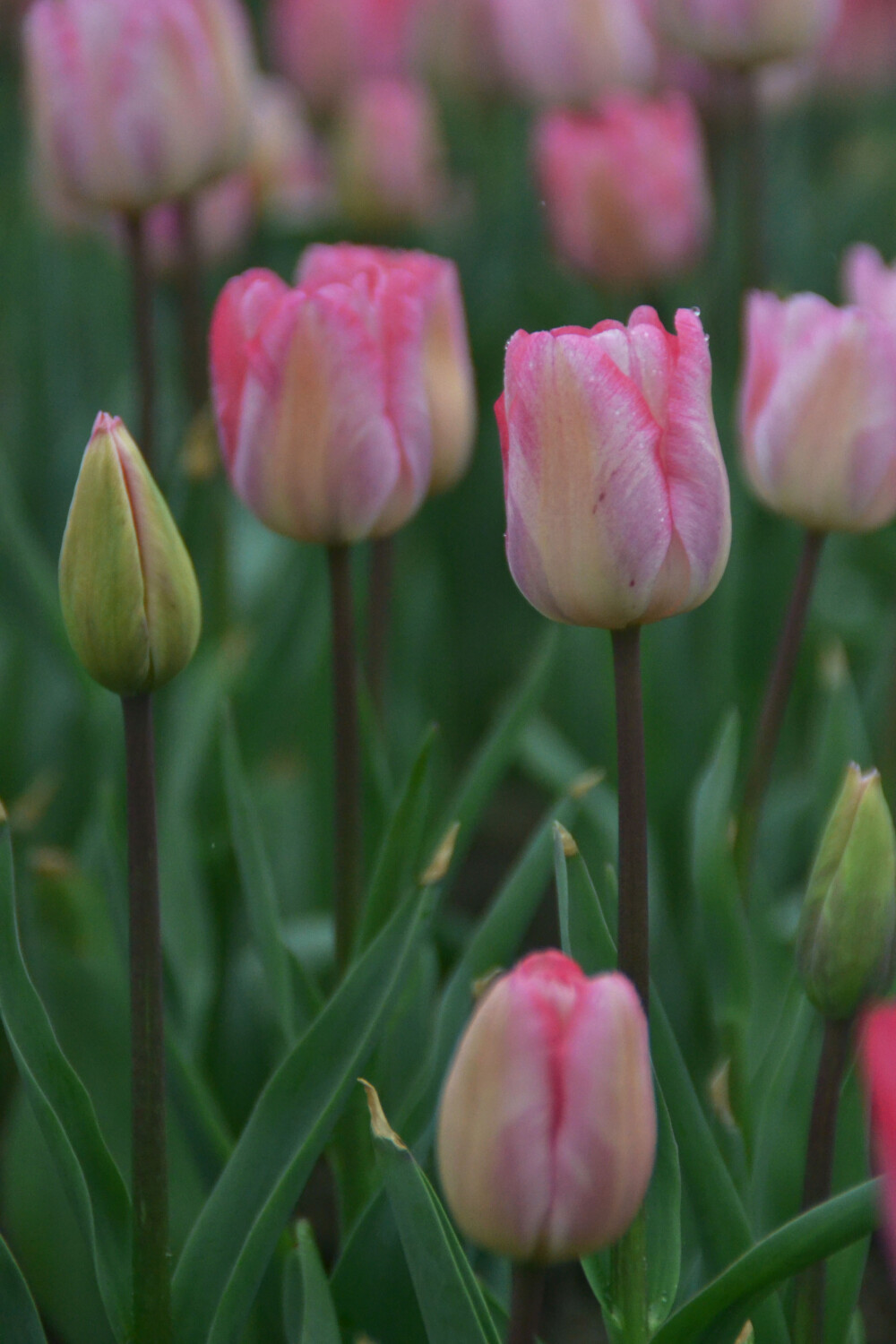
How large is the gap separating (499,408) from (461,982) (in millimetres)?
329

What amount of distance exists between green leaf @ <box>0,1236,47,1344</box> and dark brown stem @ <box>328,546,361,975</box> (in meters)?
0.22

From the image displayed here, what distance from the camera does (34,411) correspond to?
164 cm

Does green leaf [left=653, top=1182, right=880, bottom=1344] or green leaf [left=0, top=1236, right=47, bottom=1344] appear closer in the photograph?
green leaf [left=653, top=1182, right=880, bottom=1344]

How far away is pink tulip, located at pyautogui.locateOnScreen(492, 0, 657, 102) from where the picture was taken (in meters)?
1.69

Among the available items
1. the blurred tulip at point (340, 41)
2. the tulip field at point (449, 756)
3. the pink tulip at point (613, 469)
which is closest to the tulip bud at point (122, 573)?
the tulip field at point (449, 756)

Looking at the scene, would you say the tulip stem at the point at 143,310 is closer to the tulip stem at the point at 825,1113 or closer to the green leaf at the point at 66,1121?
the green leaf at the point at 66,1121

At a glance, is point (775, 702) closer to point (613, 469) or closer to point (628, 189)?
point (613, 469)

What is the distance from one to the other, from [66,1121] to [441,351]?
41 centimetres

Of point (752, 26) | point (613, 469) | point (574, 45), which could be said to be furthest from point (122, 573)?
point (574, 45)

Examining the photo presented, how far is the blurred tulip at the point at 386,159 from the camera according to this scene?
6.07 feet

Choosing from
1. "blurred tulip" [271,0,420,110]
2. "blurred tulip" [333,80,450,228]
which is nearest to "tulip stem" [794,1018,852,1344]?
"blurred tulip" [333,80,450,228]

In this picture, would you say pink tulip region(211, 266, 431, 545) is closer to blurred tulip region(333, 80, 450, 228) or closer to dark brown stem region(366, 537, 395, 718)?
dark brown stem region(366, 537, 395, 718)

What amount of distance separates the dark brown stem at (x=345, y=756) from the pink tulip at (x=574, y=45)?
1197 mm

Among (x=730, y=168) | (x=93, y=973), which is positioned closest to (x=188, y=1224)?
(x=93, y=973)
